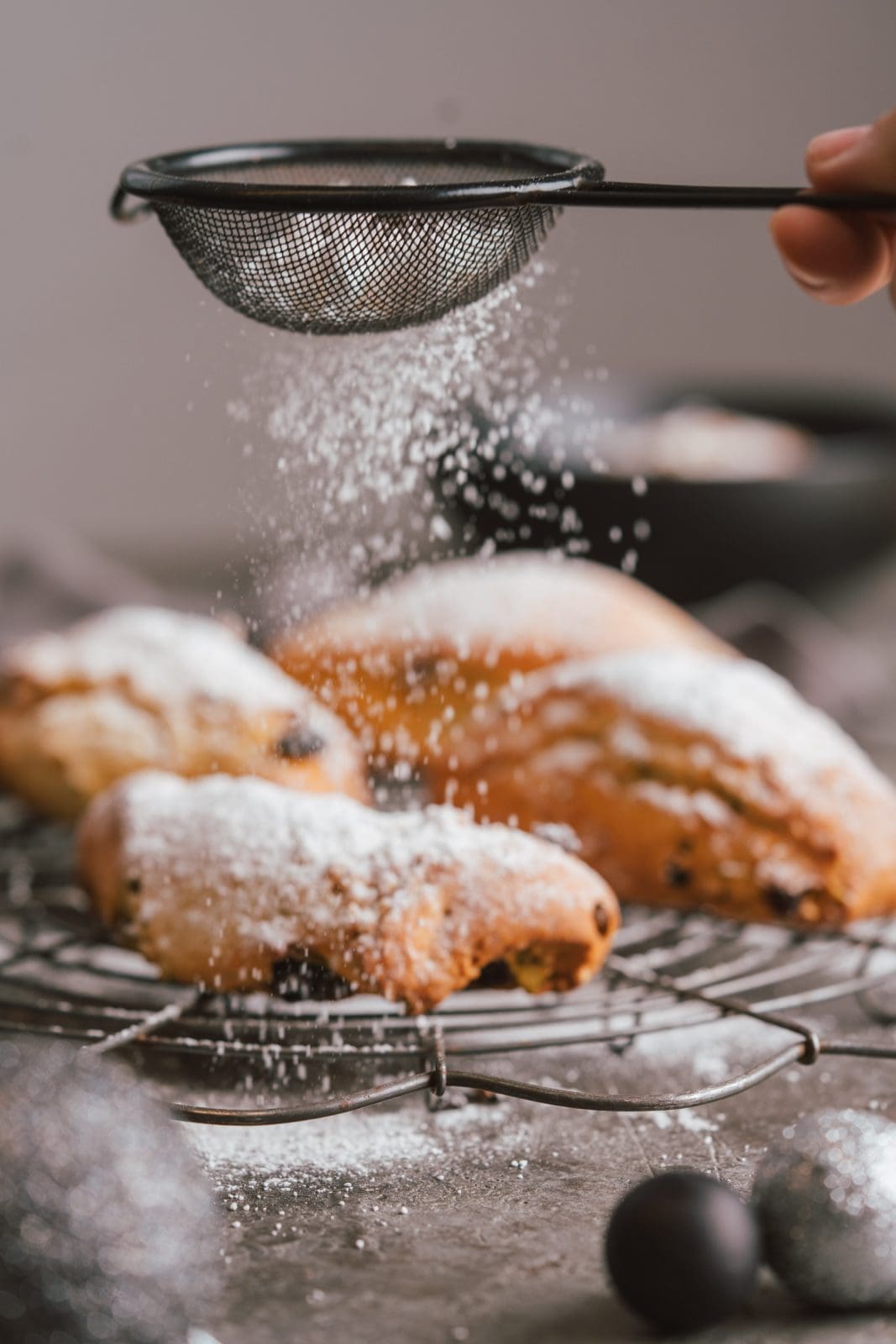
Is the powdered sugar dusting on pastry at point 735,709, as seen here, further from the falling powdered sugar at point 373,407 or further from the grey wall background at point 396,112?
the grey wall background at point 396,112

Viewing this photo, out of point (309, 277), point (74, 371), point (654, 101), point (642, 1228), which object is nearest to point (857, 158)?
point (309, 277)

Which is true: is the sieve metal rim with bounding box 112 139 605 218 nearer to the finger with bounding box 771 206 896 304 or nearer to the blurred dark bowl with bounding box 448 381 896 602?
the finger with bounding box 771 206 896 304

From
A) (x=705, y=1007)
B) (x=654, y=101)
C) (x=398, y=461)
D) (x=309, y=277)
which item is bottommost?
(x=705, y=1007)

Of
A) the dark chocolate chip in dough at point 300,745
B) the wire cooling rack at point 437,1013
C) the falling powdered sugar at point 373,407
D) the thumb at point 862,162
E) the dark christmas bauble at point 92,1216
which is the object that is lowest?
the wire cooling rack at point 437,1013

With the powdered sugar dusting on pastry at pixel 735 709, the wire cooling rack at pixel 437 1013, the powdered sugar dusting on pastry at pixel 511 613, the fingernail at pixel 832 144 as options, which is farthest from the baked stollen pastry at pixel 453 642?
the fingernail at pixel 832 144

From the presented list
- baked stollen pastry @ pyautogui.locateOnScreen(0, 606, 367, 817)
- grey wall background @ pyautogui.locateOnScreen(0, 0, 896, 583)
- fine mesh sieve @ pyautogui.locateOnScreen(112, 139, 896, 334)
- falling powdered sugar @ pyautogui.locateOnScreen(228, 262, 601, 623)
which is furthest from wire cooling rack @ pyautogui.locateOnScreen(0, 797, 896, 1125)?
grey wall background @ pyautogui.locateOnScreen(0, 0, 896, 583)

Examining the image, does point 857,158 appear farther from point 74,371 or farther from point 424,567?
point 74,371

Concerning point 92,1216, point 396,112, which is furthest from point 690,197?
point 396,112
